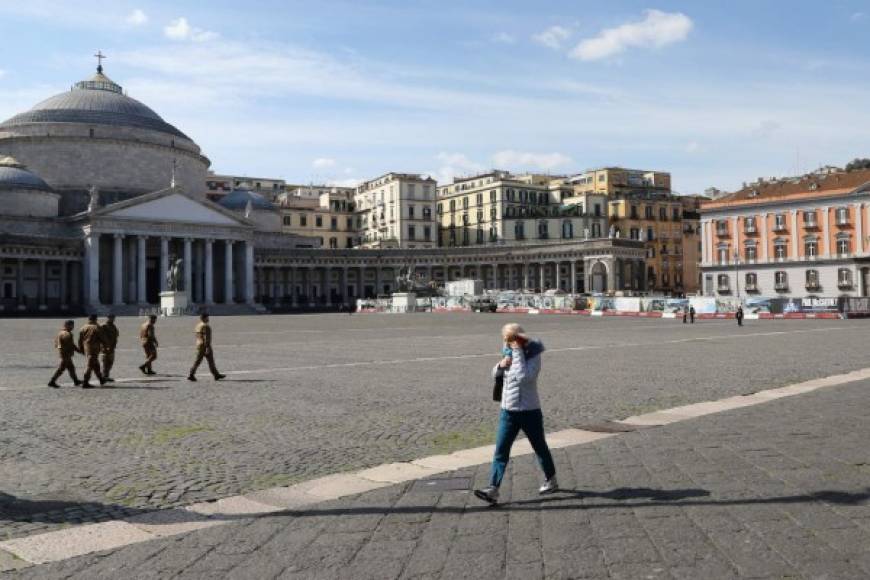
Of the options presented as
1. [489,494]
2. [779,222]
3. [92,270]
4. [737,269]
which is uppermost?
[779,222]

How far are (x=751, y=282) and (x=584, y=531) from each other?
80.1 metres

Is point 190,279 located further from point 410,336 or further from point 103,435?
point 103,435

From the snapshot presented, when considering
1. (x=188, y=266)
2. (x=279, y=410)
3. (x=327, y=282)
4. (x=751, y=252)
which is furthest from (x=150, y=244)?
(x=279, y=410)

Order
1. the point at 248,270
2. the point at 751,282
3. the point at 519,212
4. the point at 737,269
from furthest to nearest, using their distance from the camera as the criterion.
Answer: the point at 519,212
the point at 248,270
the point at 751,282
the point at 737,269

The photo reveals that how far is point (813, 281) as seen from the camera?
75.7 m

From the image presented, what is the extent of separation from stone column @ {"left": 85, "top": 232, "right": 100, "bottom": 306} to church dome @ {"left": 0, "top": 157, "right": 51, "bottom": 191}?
929 centimetres

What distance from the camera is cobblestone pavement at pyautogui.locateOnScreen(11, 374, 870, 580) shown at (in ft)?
18.7

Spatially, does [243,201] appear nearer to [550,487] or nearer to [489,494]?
[550,487]

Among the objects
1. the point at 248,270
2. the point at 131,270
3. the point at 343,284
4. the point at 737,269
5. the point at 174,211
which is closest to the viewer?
the point at 737,269

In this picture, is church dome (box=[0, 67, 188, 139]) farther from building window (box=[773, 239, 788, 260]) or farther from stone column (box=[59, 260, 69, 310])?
building window (box=[773, 239, 788, 260])

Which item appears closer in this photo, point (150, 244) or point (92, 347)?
point (92, 347)

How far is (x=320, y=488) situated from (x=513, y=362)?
232 centimetres

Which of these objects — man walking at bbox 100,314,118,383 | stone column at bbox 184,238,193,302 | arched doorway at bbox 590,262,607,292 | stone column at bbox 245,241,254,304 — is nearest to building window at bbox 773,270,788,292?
arched doorway at bbox 590,262,607,292

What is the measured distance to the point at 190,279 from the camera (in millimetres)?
87875
